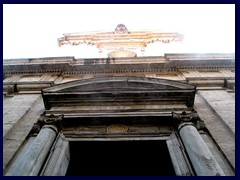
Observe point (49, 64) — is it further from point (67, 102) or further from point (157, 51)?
point (157, 51)

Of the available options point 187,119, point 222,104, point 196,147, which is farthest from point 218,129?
point 196,147

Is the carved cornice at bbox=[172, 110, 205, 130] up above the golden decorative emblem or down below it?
above

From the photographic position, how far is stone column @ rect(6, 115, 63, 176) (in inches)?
230

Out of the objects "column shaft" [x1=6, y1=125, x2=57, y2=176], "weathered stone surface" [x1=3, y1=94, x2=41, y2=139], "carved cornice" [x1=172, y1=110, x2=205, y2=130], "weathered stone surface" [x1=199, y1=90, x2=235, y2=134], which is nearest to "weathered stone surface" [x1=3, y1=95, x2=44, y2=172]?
"weathered stone surface" [x1=3, y1=94, x2=41, y2=139]

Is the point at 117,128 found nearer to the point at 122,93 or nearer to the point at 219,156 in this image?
the point at 122,93

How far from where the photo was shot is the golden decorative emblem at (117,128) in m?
7.80

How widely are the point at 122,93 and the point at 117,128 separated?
4.13 feet

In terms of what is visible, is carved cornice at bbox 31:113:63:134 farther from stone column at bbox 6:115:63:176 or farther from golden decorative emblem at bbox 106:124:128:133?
golden decorative emblem at bbox 106:124:128:133

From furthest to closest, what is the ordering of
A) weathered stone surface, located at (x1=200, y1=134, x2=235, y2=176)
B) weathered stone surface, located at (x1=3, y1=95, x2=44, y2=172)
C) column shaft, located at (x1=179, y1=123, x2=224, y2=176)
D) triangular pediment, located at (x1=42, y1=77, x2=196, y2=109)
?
triangular pediment, located at (x1=42, y1=77, x2=196, y2=109)
weathered stone surface, located at (x1=3, y1=95, x2=44, y2=172)
weathered stone surface, located at (x1=200, y1=134, x2=235, y2=176)
column shaft, located at (x1=179, y1=123, x2=224, y2=176)

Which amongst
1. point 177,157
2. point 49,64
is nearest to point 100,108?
point 177,157

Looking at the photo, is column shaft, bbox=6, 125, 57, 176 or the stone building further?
the stone building

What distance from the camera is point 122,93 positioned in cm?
877

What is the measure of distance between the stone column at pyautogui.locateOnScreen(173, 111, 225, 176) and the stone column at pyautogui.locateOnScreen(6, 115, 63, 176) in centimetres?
316

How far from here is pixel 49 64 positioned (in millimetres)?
11586
